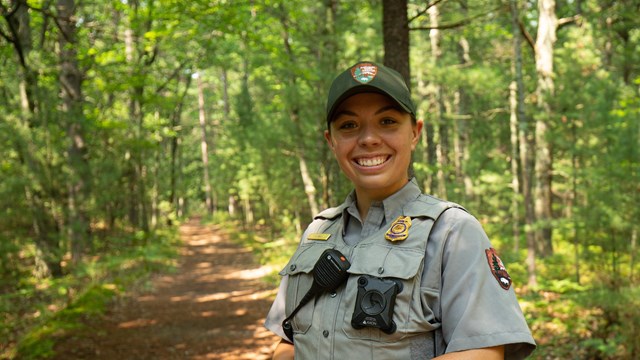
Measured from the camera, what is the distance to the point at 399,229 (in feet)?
5.83

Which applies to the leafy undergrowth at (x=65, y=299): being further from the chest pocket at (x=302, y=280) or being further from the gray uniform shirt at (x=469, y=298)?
the gray uniform shirt at (x=469, y=298)

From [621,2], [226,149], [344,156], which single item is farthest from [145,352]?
[226,149]

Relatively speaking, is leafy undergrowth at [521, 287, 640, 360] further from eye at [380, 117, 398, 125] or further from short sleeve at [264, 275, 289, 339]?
eye at [380, 117, 398, 125]

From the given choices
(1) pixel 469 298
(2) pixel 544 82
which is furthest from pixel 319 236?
(2) pixel 544 82

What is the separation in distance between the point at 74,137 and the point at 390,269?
12.1 metres

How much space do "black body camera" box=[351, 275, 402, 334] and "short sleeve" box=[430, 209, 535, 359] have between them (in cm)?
16

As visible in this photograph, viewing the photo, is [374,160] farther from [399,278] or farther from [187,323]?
[187,323]

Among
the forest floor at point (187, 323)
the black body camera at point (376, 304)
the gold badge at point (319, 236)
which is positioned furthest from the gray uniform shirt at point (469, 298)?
the forest floor at point (187, 323)

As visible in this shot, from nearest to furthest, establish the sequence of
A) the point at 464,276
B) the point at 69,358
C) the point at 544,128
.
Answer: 1. the point at 464,276
2. the point at 69,358
3. the point at 544,128

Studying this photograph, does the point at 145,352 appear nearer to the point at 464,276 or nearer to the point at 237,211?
the point at 464,276

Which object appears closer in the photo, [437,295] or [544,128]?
[437,295]

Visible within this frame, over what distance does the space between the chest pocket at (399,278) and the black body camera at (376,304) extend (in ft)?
0.06

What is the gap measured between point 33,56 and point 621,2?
1379 centimetres

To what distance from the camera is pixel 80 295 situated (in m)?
9.94
